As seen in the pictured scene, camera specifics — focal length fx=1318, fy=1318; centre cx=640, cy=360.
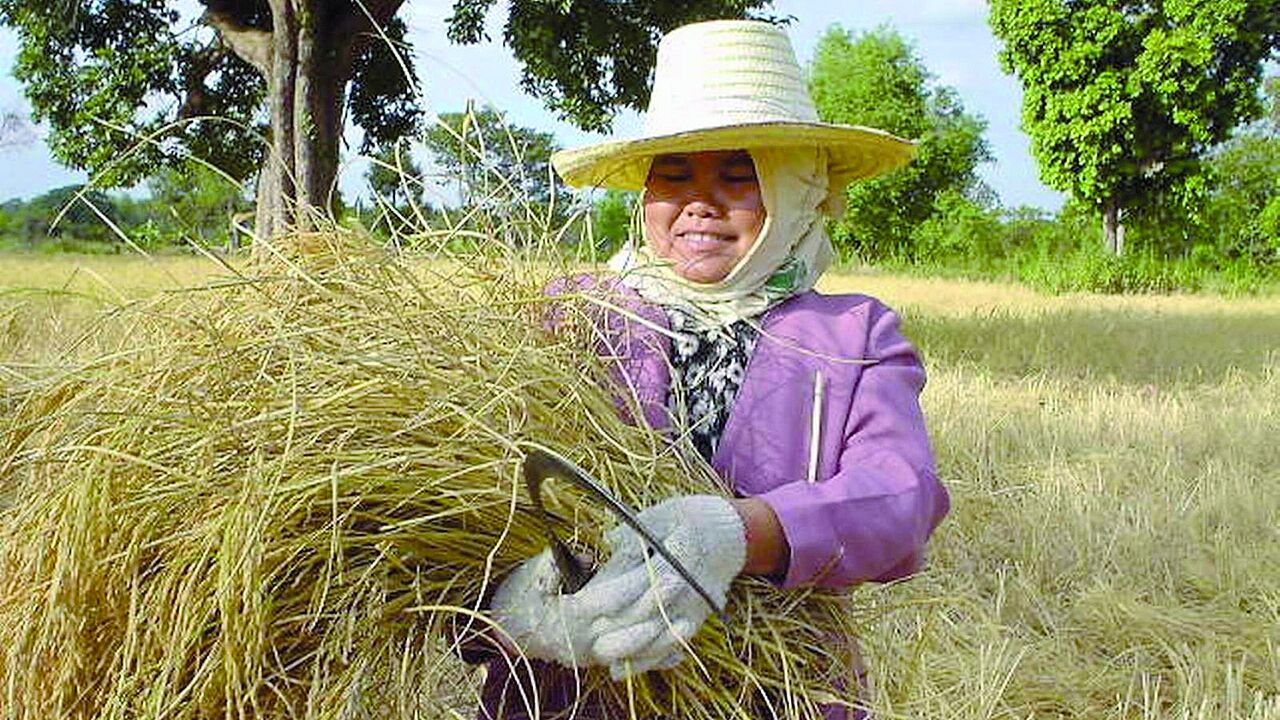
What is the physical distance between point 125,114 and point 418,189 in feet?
33.6

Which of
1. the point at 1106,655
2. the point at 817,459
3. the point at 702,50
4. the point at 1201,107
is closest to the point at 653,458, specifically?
the point at 817,459

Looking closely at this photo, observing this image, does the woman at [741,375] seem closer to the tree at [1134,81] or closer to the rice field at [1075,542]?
the rice field at [1075,542]

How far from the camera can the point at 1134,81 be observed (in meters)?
21.6

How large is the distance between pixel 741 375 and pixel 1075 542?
2.48 meters

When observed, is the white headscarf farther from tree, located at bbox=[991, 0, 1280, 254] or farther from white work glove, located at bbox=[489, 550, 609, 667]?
tree, located at bbox=[991, 0, 1280, 254]

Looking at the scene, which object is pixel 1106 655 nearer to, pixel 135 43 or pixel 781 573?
pixel 781 573

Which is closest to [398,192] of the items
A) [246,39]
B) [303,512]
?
[303,512]

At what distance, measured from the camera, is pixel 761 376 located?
144 centimetres

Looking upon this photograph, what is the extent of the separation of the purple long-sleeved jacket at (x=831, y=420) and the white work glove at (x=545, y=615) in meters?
0.16

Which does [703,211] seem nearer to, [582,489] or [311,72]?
[582,489]

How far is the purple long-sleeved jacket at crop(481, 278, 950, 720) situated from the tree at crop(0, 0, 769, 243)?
7.08m

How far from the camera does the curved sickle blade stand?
1.00 metres

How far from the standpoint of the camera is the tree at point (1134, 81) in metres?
21.5

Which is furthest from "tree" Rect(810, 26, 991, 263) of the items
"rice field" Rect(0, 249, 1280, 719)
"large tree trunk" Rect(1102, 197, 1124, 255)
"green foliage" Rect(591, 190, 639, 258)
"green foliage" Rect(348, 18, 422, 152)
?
"green foliage" Rect(591, 190, 639, 258)
